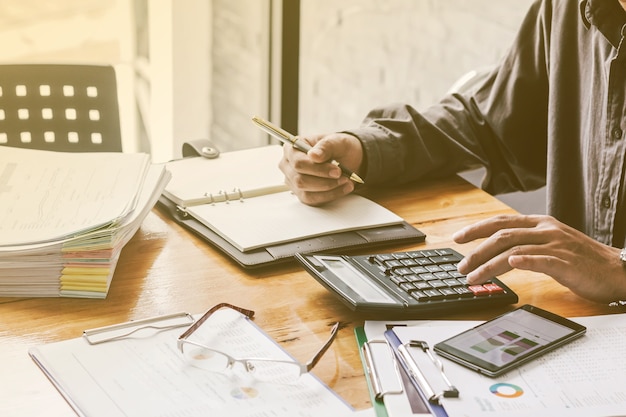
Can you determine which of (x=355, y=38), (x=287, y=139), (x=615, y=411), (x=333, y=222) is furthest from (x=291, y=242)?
(x=355, y=38)

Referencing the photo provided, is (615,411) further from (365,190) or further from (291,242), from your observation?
(365,190)

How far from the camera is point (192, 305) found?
96 cm

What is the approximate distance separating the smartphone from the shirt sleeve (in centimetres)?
57

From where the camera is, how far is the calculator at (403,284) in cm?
93

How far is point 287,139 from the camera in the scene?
1313 millimetres

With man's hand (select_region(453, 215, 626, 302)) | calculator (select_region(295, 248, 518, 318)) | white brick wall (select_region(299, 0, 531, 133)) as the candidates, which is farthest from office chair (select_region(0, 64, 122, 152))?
white brick wall (select_region(299, 0, 531, 133))

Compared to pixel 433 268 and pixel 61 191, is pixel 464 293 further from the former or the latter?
pixel 61 191

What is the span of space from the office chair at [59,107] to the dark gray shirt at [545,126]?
518 mm

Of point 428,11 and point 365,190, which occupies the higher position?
point 428,11

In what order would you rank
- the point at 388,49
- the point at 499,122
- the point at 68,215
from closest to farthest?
the point at 68,215 → the point at 499,122 → the point at 388,49

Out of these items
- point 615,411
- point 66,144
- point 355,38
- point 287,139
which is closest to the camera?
point 615,411

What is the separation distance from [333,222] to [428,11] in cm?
178

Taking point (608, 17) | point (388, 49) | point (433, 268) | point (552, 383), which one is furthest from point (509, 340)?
point (388, 49)

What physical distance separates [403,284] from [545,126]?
800 millimetres
